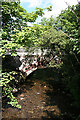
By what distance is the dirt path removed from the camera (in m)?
2.97

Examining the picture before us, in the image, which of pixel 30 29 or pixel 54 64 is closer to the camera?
pixel 30 29

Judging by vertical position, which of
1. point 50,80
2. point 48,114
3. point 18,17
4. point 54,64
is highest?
point 18,17

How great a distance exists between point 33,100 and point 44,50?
87.9 inches

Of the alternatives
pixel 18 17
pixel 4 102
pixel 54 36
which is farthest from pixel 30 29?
pixel 4 102

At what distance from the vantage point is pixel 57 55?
16.1 feet

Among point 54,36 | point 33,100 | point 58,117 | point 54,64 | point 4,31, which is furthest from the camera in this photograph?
point 54,64

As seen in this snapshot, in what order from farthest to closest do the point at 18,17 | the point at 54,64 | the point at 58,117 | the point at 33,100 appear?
the point at 54,64
the point at 33,100
the point at 18,17
the point at 58,117

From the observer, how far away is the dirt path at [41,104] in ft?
9.75

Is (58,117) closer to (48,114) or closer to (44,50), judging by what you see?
(48,114)

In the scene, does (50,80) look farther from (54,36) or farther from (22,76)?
(54,36)

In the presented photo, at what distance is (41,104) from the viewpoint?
402 cm

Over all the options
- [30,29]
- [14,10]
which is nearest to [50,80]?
[30,29]

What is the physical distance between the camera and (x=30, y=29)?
10.5ft

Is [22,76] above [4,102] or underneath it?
above
